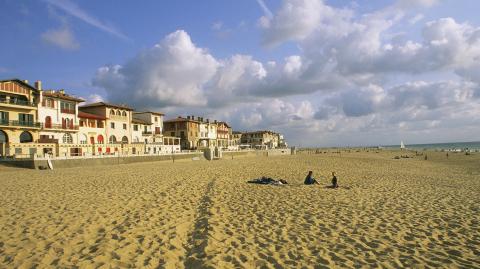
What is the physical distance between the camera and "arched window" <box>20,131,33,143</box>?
39.9 metres

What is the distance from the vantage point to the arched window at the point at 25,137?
39.9 m

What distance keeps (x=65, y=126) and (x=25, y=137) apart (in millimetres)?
5765

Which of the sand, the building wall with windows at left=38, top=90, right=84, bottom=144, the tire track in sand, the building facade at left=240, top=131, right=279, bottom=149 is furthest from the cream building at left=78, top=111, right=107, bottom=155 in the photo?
the building facade at left=240, top=131, right=279, bottom=149

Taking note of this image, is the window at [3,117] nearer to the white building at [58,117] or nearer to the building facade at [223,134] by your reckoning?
the white building at [58,117]

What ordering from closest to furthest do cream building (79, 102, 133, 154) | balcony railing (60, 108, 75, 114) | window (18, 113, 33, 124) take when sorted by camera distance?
window (18, 113, 33, 124)
balcony railing (60, 108, 75, 114)
cream building (79, 102, 133, 154)

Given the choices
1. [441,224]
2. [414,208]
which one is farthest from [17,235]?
[414,208]

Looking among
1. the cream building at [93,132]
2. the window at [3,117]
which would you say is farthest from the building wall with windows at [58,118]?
the window at [3,117]

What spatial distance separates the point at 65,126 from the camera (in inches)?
1786

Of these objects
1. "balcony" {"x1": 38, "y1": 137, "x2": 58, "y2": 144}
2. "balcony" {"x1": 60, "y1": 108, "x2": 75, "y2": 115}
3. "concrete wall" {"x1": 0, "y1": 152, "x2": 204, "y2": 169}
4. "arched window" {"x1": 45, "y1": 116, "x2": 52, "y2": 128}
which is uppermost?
"balcony" {"x1": 60, "y1": 108, "x2": 75, "y2": 115}

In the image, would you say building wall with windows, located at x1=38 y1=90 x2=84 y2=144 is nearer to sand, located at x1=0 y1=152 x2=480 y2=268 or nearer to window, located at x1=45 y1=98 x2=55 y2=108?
window, located at x1=45 y1=98 x2=55 y2=108

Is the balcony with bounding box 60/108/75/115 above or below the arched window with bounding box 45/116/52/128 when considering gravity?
above

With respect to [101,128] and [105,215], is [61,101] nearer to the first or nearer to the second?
[101,128]

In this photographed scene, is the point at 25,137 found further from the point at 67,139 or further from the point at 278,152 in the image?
the point at 278,152

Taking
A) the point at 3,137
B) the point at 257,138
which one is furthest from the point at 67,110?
the point at 257,138
